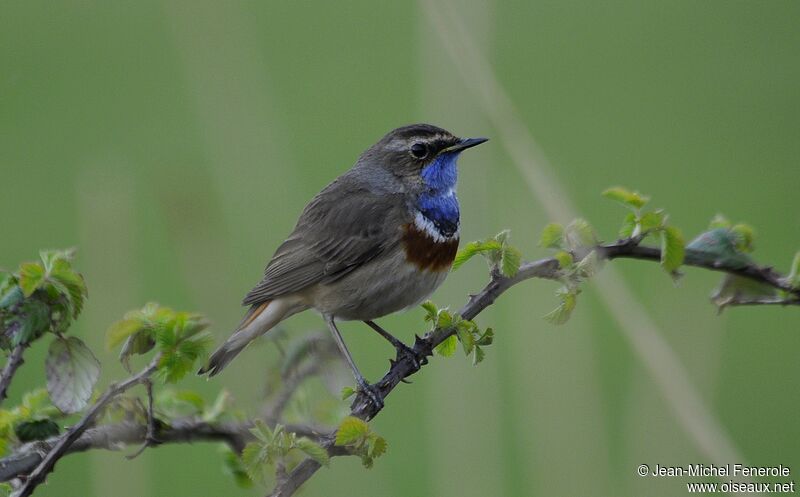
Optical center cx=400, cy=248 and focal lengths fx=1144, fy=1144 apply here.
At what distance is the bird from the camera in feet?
10.8

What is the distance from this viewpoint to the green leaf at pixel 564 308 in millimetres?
1951

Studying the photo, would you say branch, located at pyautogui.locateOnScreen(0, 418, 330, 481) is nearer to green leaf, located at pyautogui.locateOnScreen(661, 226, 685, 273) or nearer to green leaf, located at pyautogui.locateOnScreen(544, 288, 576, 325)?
green leaf, located at pyautogui.locateOnScreen(544, 288, 576, 325)

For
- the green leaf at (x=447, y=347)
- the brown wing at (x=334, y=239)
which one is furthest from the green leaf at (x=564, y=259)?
the brown wing at (x=334, y=239)

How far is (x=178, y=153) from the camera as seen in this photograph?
353 inches

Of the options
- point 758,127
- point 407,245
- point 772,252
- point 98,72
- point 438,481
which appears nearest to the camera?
point 438,481

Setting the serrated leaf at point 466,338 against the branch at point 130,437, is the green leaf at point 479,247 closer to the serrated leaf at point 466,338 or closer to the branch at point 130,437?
the serrated leaf at point 466,338

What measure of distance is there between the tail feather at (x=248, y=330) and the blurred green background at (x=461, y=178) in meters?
0.13

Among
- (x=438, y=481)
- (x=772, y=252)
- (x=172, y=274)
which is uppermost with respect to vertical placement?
(x=438, y=481)

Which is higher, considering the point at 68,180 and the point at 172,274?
the point at 68,180

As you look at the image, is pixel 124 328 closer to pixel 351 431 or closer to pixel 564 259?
pixel 351 431

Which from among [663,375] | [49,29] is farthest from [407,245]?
[49,29]

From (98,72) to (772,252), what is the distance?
21.1ft

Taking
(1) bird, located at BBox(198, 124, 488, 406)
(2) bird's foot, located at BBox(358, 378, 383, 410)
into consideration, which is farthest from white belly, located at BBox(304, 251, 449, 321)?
(2) bird's foot, located at BBox(358, 378, 383, 410)

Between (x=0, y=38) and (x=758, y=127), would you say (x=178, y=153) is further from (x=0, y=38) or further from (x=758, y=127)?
(x=758, y=127)
